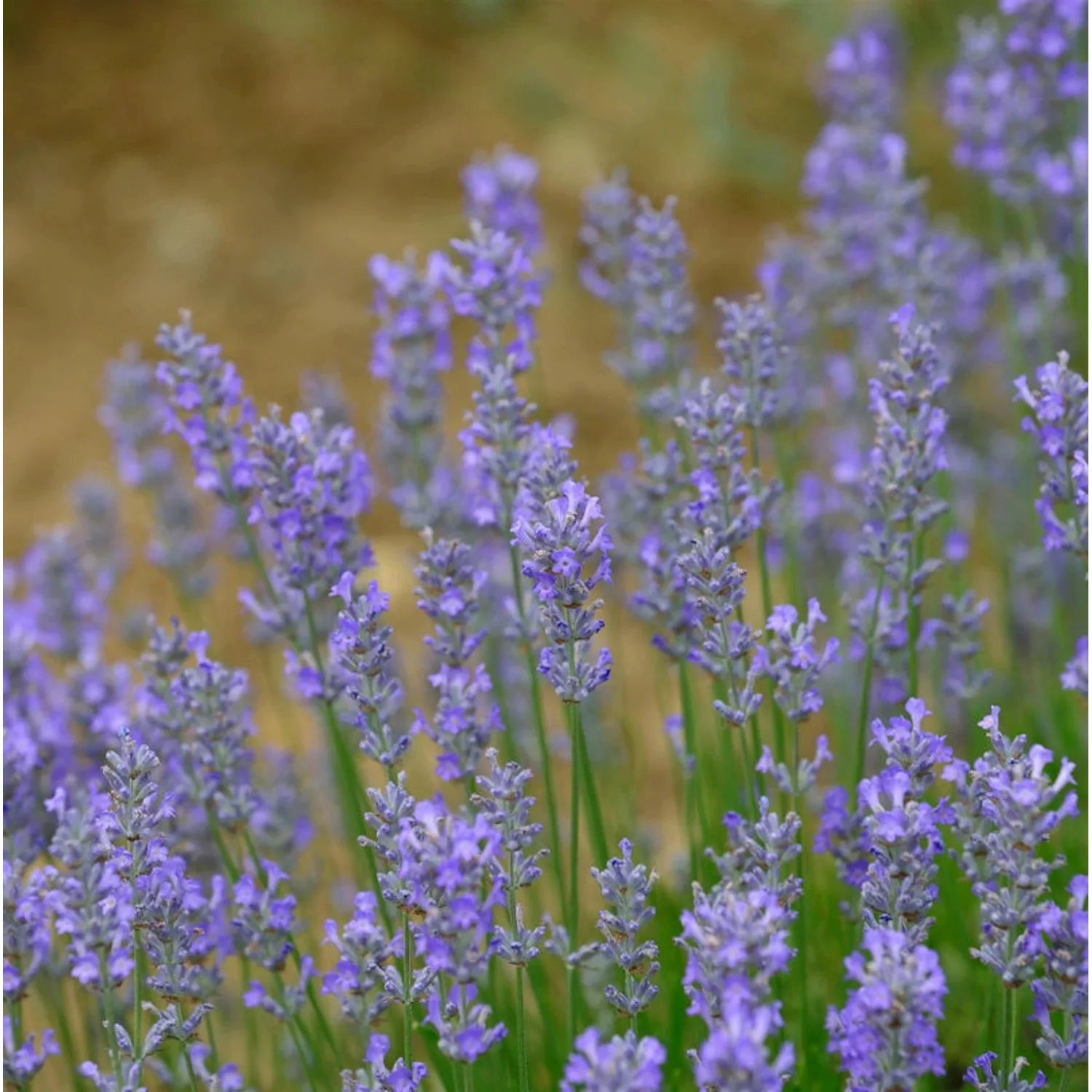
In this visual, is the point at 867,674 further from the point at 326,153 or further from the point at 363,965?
the point at 326,153

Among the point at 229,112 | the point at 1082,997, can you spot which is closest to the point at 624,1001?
the point at 1082,997

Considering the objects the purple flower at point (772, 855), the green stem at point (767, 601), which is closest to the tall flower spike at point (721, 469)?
the green stem at point (767, 601)

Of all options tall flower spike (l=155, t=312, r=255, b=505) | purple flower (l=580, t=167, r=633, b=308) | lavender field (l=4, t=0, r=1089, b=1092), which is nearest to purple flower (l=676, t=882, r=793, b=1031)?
lavender field (l=4, t=0, r=1089, b=1092)

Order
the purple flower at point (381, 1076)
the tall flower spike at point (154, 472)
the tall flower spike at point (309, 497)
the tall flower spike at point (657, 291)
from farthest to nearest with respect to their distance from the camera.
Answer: the tall flower spike at point (154, 472), the tall flower spike at point (657, 291), the tall flower spike at point (309, 497), the purple flower at point (381, 1076)

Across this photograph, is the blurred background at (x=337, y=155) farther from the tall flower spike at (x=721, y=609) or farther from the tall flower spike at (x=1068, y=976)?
the tall flower spike at (x=1068, y=976)

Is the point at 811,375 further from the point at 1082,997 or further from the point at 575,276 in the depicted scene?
the point at 575,276

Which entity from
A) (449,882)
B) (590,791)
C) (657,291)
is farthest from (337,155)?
(449,882)

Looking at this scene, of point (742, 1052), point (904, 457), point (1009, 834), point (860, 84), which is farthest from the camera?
point (860, 84)

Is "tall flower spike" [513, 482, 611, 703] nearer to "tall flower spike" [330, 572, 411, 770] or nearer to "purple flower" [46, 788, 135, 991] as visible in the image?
"tall flower spike" [330, 572, 411, 770]
